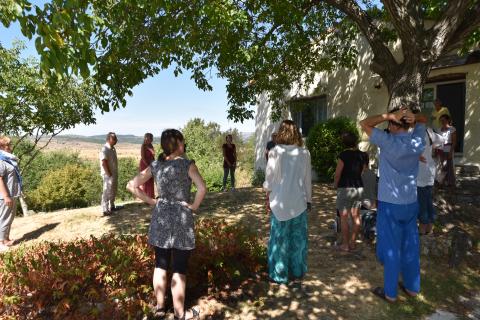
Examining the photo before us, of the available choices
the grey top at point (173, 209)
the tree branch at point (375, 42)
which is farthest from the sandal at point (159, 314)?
the tree branch at point (375, 42)

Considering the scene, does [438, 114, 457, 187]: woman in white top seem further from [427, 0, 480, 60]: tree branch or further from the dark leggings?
the dark leggings

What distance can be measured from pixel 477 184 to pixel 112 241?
27.4 feet

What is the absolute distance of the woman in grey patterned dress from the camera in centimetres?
343

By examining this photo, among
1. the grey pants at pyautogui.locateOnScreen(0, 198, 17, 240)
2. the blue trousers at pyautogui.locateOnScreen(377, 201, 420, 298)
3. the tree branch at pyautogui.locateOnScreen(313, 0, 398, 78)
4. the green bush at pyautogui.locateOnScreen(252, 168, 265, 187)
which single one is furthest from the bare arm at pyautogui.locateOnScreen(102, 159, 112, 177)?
the green bush at pyautogui.locateOnScreen(252, 168, 265, 187)

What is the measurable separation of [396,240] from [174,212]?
8.03ft

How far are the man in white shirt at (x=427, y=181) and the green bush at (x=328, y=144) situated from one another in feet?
20.3

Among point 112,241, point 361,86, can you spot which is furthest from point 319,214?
point 361,86

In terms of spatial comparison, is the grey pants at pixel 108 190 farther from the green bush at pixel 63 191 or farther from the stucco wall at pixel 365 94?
the green bush at pixel 63 191

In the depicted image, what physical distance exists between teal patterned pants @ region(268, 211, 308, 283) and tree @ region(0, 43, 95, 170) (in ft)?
31.9

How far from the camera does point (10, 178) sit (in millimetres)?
6633

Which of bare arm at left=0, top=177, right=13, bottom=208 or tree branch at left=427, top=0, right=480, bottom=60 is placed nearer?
tree branch at left=427, top=0, right=480, bottom=60

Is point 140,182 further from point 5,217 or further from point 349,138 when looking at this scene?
point 5,217

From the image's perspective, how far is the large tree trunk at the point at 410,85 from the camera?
609 centimetres

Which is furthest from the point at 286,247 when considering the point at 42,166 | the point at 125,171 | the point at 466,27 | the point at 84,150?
the point at 84,150
